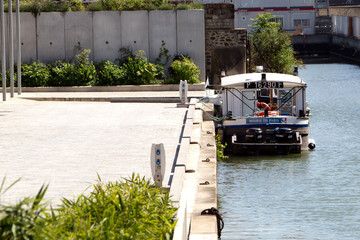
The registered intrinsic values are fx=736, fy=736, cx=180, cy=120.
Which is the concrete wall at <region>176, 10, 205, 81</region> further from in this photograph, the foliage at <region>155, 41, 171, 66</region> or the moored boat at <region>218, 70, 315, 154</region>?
the moored boat at <region>218, 70, 315, 154</region>

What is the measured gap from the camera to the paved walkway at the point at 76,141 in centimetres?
1259

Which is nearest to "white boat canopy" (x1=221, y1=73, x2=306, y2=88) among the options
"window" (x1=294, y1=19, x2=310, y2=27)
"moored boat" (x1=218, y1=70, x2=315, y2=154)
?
"moored boat" (x1=218, y1=70, x2=315, y2=154)

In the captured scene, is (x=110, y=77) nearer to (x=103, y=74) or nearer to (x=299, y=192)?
(x=103, y=74)

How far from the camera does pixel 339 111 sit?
35344 mm

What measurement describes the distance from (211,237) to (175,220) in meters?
1.08

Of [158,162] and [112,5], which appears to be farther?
[112,5]

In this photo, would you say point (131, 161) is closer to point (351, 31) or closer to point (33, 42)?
point (33, 42)

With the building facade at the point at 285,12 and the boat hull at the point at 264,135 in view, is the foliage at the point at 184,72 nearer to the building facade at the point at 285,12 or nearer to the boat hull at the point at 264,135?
the boat hull at the point at 264,135

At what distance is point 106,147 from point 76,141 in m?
1.27

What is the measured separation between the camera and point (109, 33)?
33750mm

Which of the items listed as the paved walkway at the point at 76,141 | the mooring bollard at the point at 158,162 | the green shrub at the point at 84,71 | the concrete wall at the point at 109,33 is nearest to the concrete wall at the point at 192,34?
the concrete wall at the point at 109,33

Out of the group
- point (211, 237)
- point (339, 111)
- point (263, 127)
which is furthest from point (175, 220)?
point (339, 111)

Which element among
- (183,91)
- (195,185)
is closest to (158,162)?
(195,185)

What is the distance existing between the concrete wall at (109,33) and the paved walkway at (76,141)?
21.0 ft
